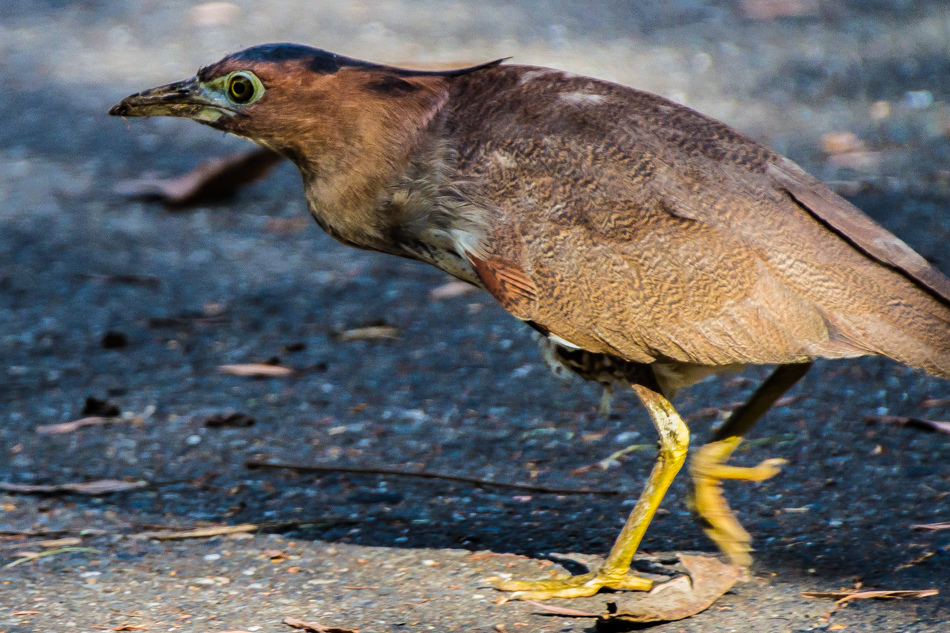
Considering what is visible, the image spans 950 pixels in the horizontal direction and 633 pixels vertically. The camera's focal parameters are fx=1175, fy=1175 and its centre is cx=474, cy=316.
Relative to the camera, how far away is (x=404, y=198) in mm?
3725

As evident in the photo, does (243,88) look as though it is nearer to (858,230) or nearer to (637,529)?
(637,529)

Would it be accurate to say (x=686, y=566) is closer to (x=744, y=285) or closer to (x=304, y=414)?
(x=744, y=285)

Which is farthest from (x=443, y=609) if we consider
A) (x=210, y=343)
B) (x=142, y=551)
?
(x=210, y=343)

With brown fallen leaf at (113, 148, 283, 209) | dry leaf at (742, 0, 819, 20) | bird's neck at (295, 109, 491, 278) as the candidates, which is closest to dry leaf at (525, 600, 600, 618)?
bird's neck at (295, 109, 491, 278)

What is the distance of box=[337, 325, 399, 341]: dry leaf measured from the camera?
19.8 ft

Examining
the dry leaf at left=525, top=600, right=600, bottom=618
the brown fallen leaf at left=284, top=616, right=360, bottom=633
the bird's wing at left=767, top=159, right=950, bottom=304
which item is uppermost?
the bird's wing at left=767, top=159, right=950, bottom=304

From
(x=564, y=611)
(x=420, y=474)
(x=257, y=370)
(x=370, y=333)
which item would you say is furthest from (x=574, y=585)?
(x=370, y=333)

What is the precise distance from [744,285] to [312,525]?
181 centimetres

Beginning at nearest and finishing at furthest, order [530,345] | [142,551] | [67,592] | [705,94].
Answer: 1. [67,592]
2. [142,551]
3. [530,345]
4. [705,94]

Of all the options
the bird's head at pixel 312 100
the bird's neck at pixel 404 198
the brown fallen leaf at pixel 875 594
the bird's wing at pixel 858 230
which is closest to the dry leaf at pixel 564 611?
the brown fallen leaf at pixel 875 594

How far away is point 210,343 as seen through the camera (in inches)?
237

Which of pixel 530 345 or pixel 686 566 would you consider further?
pixel 530 345

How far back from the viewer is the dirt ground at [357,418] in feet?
12.3

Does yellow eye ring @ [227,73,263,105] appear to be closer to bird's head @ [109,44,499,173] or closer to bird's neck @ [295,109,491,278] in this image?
bird's head @ [109,44,499,173]
